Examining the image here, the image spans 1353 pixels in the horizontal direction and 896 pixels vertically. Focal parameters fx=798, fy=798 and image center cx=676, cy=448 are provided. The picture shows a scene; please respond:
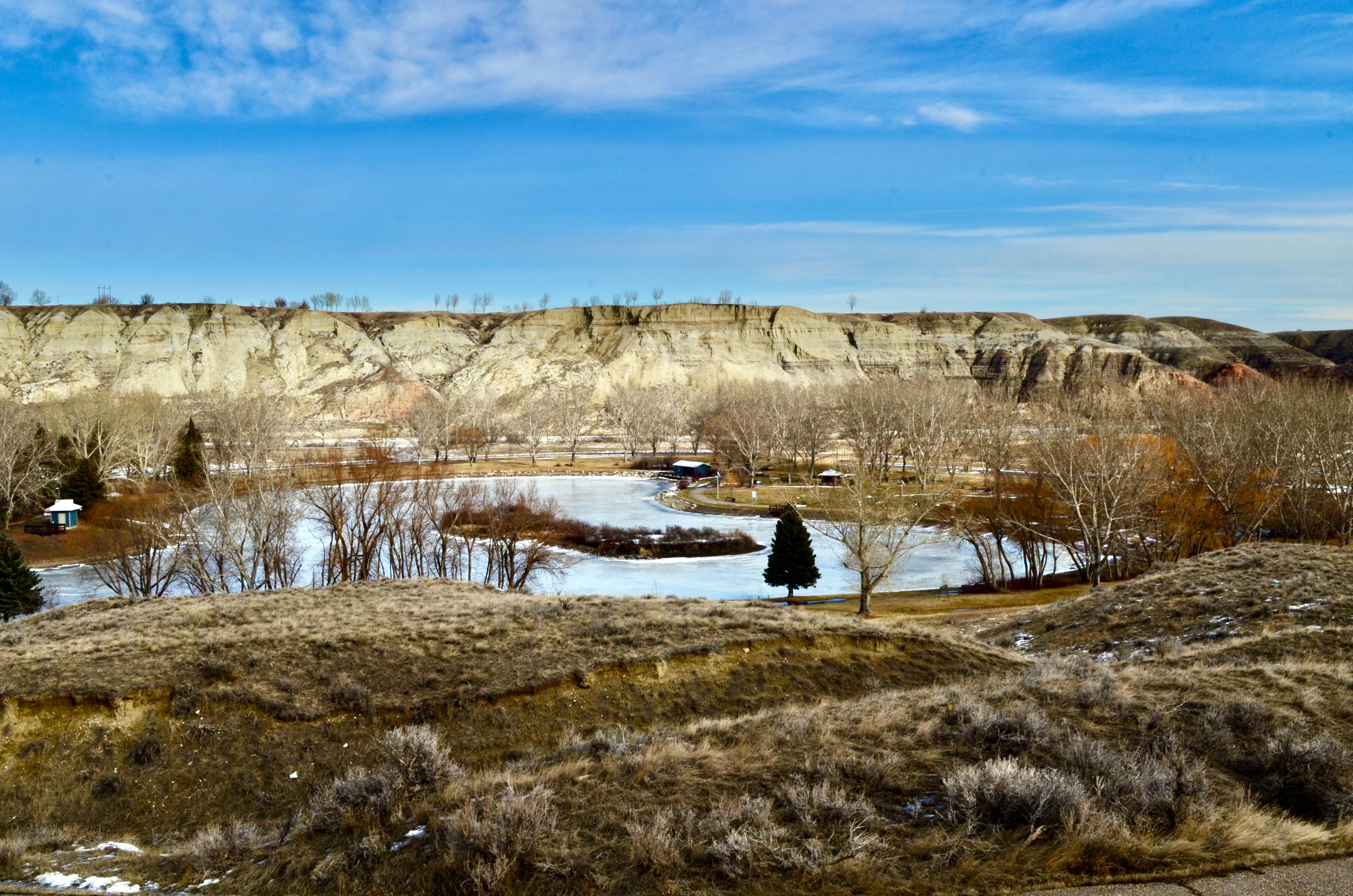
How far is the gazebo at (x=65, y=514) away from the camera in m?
44.3

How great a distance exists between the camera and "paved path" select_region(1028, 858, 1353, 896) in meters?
4.79

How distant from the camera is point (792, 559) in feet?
103

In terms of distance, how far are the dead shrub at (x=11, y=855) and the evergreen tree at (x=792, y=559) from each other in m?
26.4

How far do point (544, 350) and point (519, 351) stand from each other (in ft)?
14.5

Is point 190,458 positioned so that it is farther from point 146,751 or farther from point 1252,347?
point 1252,347

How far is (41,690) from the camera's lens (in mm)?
10133

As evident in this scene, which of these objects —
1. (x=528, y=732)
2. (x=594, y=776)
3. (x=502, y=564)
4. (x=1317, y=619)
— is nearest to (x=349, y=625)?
(x=528, y=732)

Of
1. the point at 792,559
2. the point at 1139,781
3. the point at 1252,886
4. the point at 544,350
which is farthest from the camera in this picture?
the point at 544,350

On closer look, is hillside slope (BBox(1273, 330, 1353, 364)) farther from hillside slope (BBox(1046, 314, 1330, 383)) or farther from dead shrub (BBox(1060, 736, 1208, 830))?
dead shrub (BBox(1060, 736, 1208, 830))

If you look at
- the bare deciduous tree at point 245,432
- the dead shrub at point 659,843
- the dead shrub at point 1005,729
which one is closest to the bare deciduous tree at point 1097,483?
the dead shrub at point 1005,729

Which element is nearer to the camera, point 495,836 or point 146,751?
point 495,836

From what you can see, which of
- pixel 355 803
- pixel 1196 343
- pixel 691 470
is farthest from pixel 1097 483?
pixel 1196 343

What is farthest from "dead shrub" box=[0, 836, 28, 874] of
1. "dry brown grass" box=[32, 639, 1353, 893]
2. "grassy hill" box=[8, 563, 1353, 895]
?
"dry brown grass" box=[32, 639, 1353, 893]

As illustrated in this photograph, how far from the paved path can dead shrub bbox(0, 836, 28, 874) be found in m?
7.36
